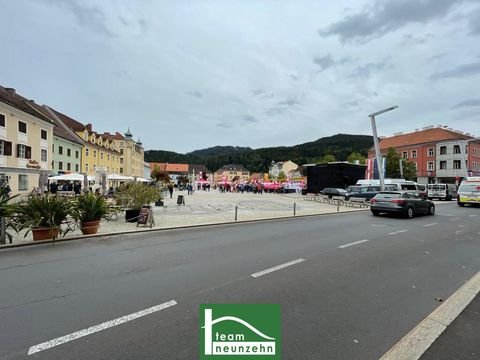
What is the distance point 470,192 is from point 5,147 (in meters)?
42.3

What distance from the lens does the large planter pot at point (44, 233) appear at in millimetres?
8223

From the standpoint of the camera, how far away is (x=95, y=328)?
3.32 metres

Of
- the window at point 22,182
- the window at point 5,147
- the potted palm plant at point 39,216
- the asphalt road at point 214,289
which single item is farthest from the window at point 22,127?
the asphalt road at point 214,289

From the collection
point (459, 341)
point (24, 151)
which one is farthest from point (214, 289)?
point (24, 151)

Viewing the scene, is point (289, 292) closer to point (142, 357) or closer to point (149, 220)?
point (142, 357)

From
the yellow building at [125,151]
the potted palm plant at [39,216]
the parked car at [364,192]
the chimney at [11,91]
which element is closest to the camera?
the potted palm plant at [39,216]

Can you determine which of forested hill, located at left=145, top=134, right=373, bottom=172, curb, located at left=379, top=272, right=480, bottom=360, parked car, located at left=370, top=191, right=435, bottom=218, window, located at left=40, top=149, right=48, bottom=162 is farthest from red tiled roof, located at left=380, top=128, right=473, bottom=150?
window, located at left=40, top=149, right=48, bottom=162

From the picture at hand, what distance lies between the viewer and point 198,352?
284cm

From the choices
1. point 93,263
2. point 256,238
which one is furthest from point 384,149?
point 93,263

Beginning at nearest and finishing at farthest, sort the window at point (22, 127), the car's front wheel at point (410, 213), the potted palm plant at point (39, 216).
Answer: the potted palm plant at point (39, 216)
the car's front wheel at point (410, 213)
the window at point (22, 127)

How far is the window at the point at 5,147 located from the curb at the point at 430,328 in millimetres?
34220

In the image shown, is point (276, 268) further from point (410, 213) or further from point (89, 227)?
point (410, 213)

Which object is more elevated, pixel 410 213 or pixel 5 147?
pixel 5 147

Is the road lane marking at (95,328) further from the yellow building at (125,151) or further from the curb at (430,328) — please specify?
the yellow building at (125,151)
